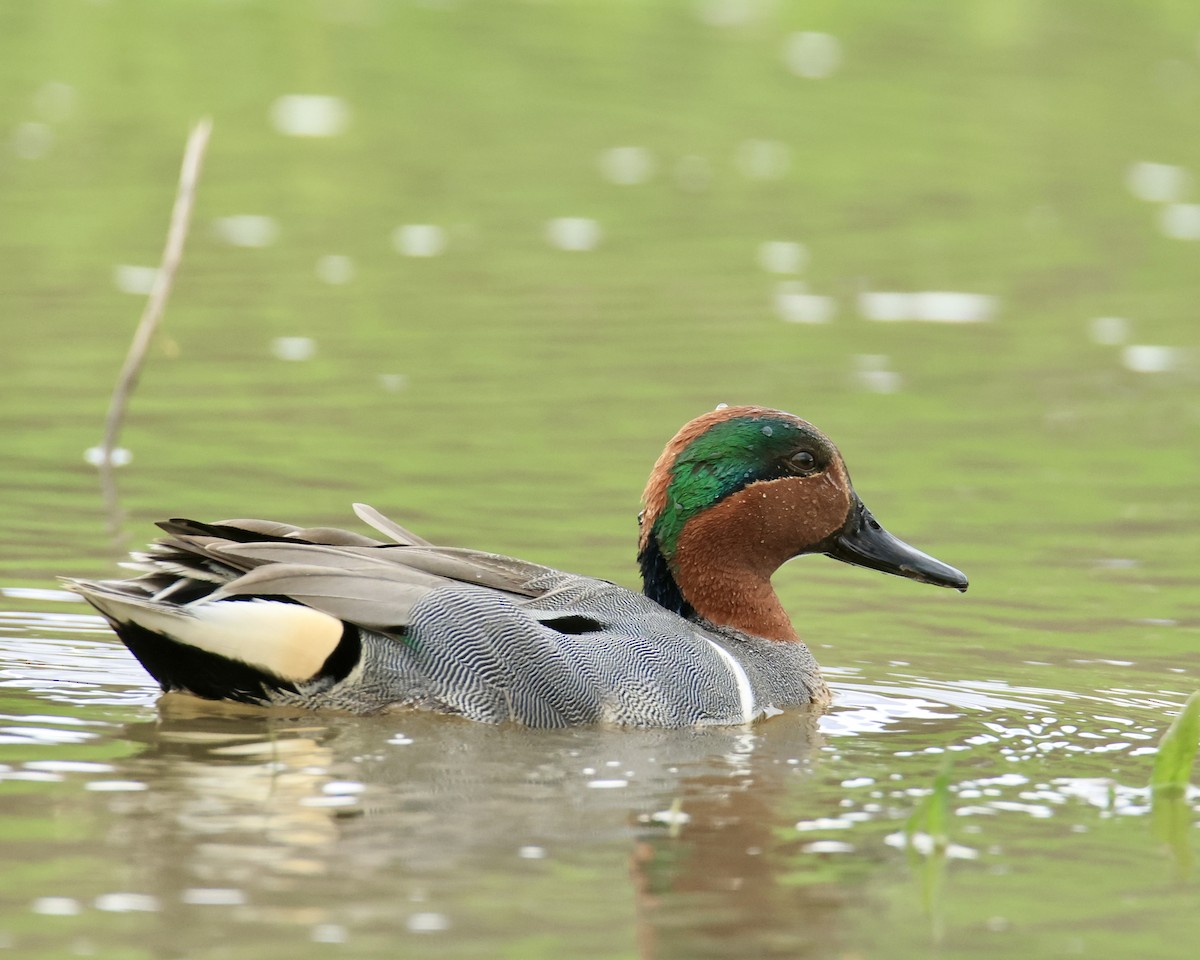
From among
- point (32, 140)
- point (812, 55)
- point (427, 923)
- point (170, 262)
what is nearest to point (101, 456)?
point (170, 262)

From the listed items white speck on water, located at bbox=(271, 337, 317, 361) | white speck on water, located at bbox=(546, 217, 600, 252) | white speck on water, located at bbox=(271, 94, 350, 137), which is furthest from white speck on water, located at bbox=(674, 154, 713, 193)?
white speck on water, located at bbox=(271, 337, 317, 361)

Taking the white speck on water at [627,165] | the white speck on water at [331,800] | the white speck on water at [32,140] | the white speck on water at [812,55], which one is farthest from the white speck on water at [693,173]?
the white speck on water at [331,800]

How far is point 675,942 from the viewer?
18.7 ft

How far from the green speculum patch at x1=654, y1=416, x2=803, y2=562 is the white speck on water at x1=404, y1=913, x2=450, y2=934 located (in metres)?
3.17

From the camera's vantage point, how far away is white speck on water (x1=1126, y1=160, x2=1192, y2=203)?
2103 centimetres

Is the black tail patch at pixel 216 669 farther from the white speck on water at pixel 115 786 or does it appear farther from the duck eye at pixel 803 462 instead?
the duck eye at pixel 803 462

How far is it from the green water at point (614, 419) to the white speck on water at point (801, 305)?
0.33 ft

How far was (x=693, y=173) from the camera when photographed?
2147 centimetres

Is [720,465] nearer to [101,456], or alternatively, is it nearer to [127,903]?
[127,903]

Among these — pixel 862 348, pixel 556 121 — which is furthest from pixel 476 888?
pixel 556 121

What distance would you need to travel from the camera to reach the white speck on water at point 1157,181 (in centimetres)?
2103

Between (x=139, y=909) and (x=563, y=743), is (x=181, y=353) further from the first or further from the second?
(x=139, y=909)

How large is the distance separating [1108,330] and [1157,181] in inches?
241

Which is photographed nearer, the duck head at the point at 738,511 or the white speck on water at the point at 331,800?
the white speck on water at the point at 331,800
